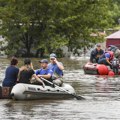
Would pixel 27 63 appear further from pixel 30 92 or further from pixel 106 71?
pixel 106 71

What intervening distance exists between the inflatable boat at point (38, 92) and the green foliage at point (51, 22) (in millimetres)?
37666

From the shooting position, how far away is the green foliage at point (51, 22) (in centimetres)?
5878

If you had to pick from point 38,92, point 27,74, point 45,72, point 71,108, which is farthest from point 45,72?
point 71,108

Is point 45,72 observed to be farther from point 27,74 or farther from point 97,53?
point 97,53

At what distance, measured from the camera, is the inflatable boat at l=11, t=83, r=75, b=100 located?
753 inches

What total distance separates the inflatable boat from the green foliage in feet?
124

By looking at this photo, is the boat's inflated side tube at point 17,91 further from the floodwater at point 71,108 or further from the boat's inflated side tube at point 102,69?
the boat's inflated side tube at point 102,69

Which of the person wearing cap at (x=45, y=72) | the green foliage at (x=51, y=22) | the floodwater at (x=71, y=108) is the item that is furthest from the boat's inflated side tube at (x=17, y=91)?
the green foliage at (x=51, y=22)

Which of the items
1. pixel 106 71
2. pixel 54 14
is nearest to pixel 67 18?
pixel 54 14

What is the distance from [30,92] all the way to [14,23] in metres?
41.1

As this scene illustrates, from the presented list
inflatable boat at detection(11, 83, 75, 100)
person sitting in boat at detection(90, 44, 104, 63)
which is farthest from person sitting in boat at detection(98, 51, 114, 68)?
inflatable boat at detection(11, 83, 75, 100)

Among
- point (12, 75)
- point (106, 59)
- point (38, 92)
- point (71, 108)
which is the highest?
point (106, 59)

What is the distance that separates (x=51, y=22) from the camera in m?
59.1

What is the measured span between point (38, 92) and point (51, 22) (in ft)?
130
